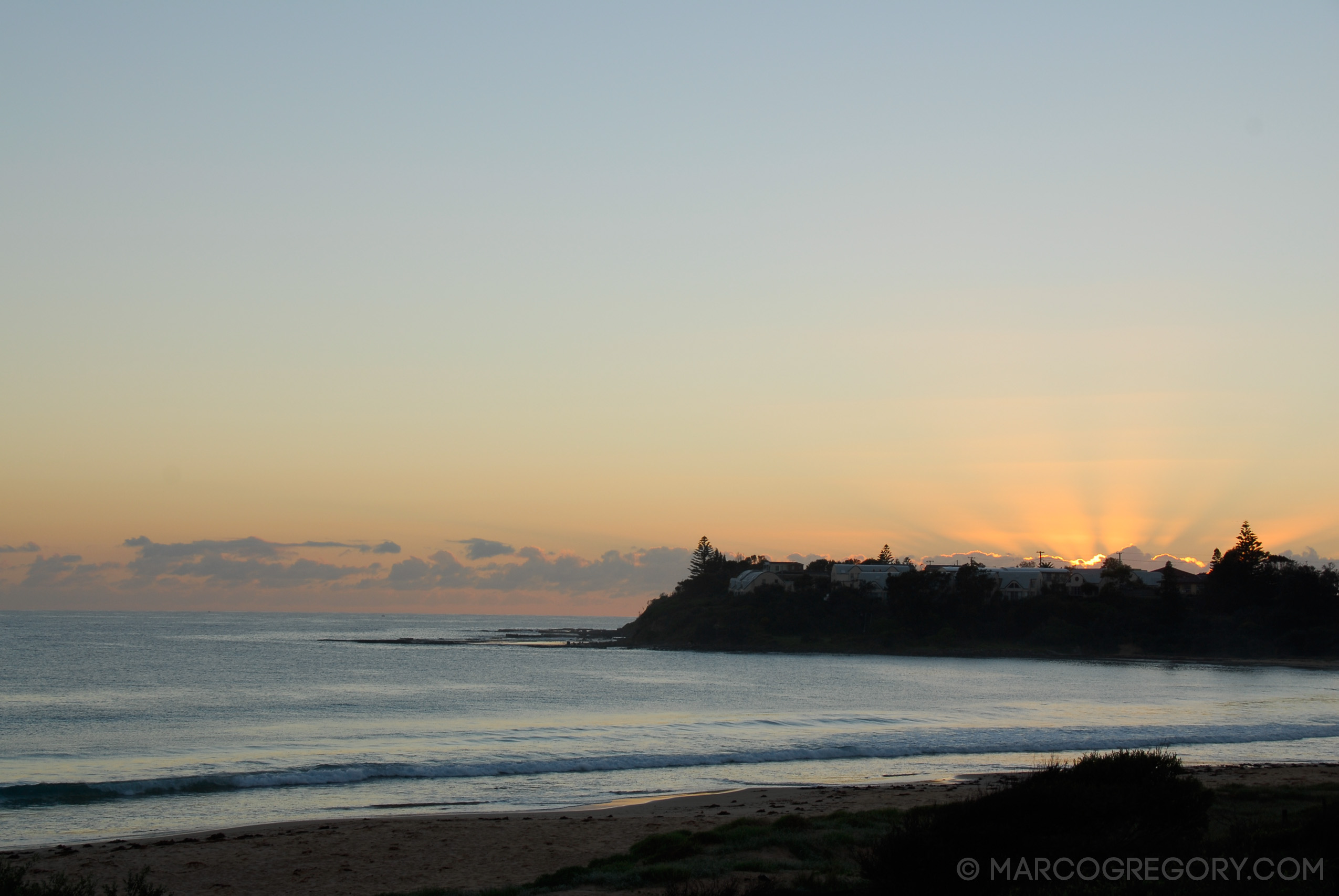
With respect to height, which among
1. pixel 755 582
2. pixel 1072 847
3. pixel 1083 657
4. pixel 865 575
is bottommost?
pixel 1083 657

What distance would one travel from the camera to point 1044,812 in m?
11.6

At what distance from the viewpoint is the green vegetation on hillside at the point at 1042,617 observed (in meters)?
114

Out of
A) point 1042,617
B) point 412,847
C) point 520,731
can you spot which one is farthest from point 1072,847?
point 1042,617

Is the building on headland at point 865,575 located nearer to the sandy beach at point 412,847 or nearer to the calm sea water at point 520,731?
the calm sea water at point 520,731

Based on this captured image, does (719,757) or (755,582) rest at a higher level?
(755,582)

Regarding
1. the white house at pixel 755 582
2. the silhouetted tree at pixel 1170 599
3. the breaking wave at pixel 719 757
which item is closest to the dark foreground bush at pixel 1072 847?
the breaking wave at pixel 719 757

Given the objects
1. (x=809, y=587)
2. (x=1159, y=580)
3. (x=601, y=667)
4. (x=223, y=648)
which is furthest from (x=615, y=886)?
Answer: (x=1159, y=580)

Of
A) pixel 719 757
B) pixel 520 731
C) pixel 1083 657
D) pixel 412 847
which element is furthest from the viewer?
pixel 1083 657

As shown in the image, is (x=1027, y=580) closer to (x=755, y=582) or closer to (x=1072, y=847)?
(x=755, y=582)

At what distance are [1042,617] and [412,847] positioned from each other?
118m

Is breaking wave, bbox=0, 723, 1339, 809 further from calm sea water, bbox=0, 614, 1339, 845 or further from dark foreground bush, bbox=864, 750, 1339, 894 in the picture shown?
dark foreground bush, bbox=864, 750, 1339, 894

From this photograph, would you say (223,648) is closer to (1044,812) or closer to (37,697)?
(37,697)

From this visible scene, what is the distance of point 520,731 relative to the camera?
130 feet

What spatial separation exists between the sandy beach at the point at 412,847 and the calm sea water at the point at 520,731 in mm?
2534
